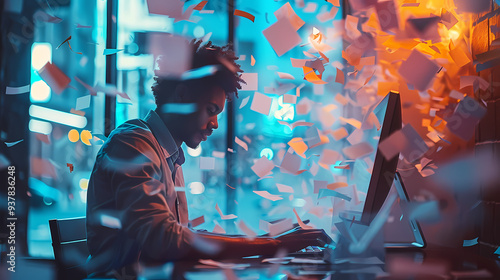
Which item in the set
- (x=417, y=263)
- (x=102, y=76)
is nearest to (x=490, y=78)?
(x=417, y=263)

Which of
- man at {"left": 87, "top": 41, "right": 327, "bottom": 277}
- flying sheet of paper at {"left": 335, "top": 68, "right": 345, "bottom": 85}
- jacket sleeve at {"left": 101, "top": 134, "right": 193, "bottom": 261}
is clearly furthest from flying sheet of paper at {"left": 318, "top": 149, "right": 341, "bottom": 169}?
jacket sleeve at {"left": 101, "top": 134, "right": 193, "bottom": 261}

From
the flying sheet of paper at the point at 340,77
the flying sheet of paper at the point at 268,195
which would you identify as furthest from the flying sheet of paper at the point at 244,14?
the flying sheet of paper at the point at 268,195

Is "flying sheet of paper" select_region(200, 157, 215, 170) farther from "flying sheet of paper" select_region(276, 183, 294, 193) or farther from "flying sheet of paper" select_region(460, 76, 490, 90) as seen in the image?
"flying sheet of paper" select_region(460, 76, 490, 90)

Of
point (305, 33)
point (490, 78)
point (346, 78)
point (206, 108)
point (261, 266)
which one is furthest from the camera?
point (305, 33)

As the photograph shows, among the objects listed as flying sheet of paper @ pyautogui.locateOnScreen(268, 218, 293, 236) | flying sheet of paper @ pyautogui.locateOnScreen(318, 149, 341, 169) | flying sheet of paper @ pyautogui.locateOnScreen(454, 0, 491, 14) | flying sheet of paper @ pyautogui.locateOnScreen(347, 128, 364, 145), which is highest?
flying sheet of paper @ pyautogui.locateOnScreen(454, 0, 491, 14)

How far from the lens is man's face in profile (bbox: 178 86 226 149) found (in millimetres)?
1321

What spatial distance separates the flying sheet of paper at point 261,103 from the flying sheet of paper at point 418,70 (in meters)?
0.67

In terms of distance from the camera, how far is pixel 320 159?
2.02 metres

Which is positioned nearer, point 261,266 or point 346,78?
point 261,266

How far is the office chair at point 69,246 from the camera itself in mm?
1071

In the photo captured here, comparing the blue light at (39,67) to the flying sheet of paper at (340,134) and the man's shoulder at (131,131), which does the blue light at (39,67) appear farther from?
the flying sheet of paper at (340,134)

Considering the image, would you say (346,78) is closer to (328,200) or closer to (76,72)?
(328,200)

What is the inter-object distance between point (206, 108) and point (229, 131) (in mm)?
839

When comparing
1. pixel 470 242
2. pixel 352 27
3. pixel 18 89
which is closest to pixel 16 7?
pixel 18 89
